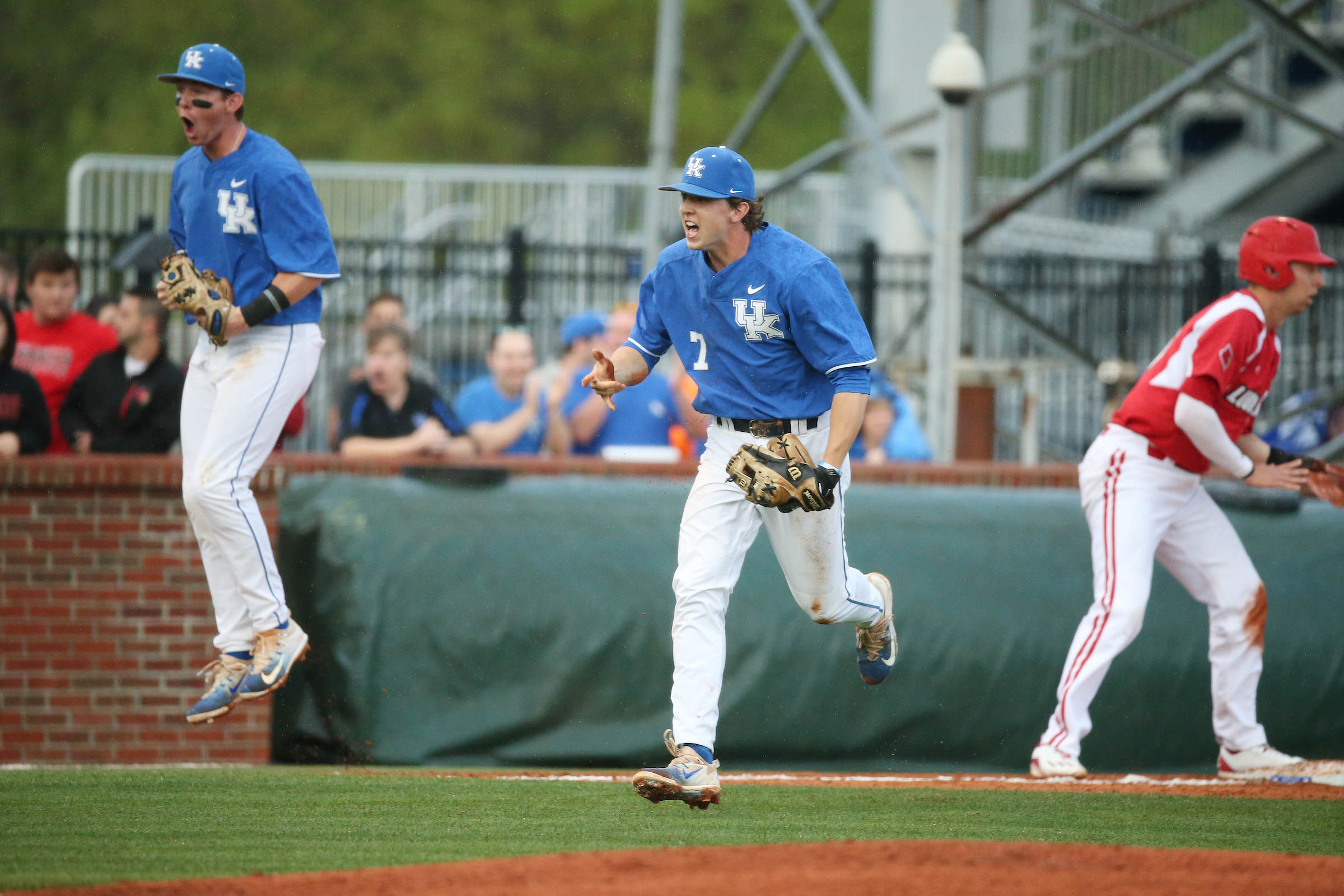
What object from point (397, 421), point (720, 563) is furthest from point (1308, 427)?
point (720, 563)

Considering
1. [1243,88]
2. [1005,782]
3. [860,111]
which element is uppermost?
[1243,88]

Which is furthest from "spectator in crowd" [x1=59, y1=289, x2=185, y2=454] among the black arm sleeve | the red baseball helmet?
the red baseball helmet

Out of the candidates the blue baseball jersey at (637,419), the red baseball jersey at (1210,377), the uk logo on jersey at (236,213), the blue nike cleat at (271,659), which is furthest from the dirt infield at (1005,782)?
the blue baseball jersey at (637,419)

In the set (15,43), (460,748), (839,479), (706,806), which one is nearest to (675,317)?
(839,479)

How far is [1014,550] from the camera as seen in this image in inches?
368

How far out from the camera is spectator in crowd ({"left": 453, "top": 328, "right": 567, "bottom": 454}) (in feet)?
34.7

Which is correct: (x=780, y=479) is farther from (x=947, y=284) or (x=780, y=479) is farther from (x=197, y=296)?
(x=947, y=284)

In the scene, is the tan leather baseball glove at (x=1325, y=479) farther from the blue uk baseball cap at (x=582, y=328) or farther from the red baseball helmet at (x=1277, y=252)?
the blue uk baseball cap at (x=582, y=328)

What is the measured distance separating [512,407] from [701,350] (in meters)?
4.53

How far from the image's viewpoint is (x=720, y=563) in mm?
6277

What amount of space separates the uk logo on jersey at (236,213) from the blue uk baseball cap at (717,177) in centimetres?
193

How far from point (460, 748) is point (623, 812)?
2.73m

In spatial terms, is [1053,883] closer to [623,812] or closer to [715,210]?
[623,812]

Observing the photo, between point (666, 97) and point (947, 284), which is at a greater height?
point (666, 97)
